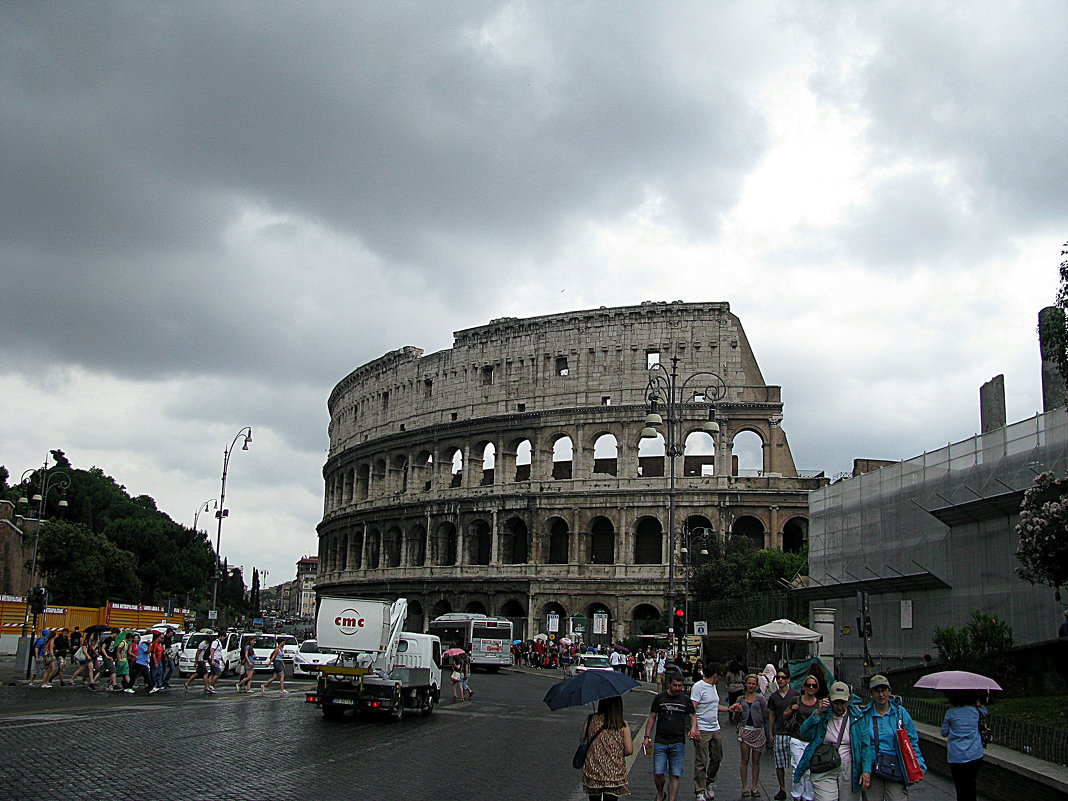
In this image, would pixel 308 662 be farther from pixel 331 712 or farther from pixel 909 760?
pixel 909 760

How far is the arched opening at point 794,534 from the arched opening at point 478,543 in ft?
48.9

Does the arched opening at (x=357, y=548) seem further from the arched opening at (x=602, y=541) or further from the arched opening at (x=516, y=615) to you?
the arched opening at (x=602, y=541)

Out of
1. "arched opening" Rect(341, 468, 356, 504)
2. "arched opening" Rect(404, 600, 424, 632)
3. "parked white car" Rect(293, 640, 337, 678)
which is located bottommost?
"parked white car" Rect(293, 640, 337, 678)

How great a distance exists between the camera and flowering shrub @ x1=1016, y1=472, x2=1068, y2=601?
1315cm

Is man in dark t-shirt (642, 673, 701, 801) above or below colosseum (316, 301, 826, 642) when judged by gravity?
below

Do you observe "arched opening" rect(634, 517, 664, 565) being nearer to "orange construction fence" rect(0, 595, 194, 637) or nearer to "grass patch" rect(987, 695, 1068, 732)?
"orange construction fence" rect(0, 595, 194, 637)

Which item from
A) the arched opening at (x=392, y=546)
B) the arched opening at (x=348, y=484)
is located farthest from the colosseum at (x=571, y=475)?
the arched opening at (x=348, y=484)

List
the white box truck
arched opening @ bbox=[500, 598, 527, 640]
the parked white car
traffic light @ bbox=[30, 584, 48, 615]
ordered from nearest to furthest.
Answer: the white box truck < traffic light @ bbox=[30, 584, 48, 615] < the parked white car < arched opening @ bbox=[500, 598, 527, 640]

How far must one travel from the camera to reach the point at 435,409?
187 ft

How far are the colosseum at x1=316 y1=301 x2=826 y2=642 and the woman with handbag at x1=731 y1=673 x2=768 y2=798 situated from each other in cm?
3320

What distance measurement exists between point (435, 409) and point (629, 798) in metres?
47.1

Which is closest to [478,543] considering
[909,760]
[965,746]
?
[965,746]

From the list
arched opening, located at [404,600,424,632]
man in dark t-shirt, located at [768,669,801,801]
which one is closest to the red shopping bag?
man in dark t-shirt, located at [768,669,801,801]

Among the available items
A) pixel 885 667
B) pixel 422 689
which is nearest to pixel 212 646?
pixel 422 689
